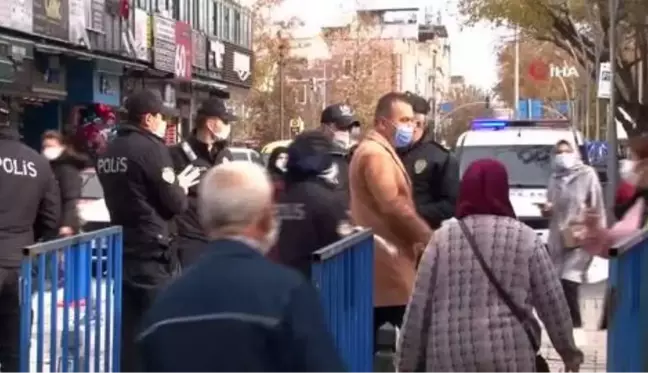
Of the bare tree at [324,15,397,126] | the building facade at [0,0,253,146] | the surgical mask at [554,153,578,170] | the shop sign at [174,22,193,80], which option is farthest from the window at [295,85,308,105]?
the surgical mask at [554,153,578,170]

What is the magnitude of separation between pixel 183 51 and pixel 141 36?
4.20 metres

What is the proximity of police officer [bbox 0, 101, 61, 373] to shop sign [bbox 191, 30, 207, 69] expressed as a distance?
32992 mm

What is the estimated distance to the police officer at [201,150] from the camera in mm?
8438

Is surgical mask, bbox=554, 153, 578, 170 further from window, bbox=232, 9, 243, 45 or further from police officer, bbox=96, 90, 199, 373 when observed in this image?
window, bbox=232, 9, 243, 45

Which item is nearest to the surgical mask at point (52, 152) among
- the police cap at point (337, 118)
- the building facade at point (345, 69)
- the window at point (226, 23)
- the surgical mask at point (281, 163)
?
the police cap at point (337, 118)

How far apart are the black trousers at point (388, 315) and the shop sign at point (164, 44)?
27.2m

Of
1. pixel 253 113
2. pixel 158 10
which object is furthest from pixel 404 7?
pixel 158 10

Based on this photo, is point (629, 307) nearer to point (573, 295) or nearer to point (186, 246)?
point (186, 246)

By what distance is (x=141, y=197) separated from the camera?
304 inches

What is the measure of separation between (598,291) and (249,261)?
1049cm

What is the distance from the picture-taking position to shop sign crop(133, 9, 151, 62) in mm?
33781

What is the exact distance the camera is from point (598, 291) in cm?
1355

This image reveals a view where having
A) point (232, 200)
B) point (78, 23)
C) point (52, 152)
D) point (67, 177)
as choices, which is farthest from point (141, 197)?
point (78, 23)

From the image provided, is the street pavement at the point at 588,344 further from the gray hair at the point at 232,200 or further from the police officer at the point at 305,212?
the gray hair at the point at 232,200
